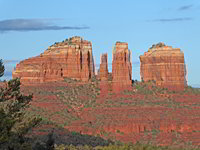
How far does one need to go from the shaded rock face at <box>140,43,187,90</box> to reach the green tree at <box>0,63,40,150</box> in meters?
67.9

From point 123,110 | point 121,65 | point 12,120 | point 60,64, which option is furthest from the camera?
point 60,64

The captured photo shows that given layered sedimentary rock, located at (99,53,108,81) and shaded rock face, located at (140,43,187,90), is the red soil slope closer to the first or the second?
layered sedimentary rock, located at (99,53,108,81)

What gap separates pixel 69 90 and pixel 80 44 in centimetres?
927

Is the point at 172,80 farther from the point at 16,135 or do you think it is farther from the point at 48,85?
the point at 16,135

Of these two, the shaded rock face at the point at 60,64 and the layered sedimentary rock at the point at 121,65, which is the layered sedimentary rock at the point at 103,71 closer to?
the layered sedimentary rock at the point at 121,65

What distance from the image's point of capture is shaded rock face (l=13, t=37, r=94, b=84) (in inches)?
4577

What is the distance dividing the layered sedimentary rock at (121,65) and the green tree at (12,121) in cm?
6343

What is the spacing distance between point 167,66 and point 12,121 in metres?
74.2

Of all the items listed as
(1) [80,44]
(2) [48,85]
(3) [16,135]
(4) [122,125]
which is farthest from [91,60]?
(3) [16,135]

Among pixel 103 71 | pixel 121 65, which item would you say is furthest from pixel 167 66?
pixel 103 71

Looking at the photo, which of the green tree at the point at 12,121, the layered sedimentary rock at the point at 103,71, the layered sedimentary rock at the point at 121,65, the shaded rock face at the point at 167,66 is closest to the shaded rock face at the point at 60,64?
the layered sedimentary rock at the point at 103,71

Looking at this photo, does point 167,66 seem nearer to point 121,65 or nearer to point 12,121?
point 121,65

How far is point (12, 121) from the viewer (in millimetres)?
46250

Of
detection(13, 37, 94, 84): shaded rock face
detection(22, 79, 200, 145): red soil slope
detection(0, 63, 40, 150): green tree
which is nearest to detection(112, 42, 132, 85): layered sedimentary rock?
detection(22, 79, 200, 145): red soil slope
